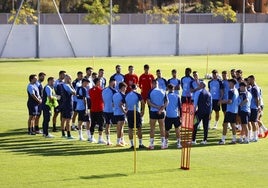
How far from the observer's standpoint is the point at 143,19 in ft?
253

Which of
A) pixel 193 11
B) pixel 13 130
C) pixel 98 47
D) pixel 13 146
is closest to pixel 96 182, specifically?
pixel 13 146

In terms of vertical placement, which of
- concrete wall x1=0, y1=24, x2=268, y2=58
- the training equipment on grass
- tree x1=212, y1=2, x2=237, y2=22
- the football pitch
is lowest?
the football pitch

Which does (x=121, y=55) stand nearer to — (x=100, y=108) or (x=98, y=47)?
(x=98, y=47)

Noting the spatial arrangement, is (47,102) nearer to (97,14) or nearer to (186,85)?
(186,85)

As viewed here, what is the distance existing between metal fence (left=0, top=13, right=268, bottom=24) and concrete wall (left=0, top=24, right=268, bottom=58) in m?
1.63

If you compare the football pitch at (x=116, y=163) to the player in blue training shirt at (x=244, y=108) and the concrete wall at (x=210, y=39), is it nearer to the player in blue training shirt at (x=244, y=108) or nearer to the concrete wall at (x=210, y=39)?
the player in blue training shirt at (x=244, y=108)

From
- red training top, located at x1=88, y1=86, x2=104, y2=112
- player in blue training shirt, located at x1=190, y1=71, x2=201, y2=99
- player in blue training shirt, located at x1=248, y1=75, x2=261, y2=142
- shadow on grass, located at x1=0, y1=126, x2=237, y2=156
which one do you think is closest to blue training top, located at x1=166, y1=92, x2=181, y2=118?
shadow on grass, located at x1=0, y1=126, x2=237, y2=156

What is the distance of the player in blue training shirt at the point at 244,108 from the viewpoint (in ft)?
84.7

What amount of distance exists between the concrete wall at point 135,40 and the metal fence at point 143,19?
1.63m

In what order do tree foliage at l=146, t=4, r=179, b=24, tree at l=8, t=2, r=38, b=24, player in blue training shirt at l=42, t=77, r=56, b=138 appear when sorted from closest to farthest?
player in blue training shirt at l=42, t=77, r=56, b=138
tree at l=8, t=2, r=38, b=24
tree foliage at l=146, t=4, r=179, b=24

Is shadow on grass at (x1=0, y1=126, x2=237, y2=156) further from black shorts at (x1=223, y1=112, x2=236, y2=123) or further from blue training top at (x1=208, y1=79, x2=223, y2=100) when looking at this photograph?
blue training top at (x1=208, y1=79, x2=223, y2=100)

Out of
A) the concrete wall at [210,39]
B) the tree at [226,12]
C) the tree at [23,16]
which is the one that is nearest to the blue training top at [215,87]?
the tree at [23,16]

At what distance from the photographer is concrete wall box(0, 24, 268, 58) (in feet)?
230

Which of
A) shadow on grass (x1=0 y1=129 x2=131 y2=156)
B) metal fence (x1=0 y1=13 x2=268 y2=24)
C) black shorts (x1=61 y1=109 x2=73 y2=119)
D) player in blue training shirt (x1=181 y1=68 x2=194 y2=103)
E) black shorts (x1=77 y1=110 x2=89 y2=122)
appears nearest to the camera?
shadow on grass (x1=0 y1=129 x2=131 y2=156)
